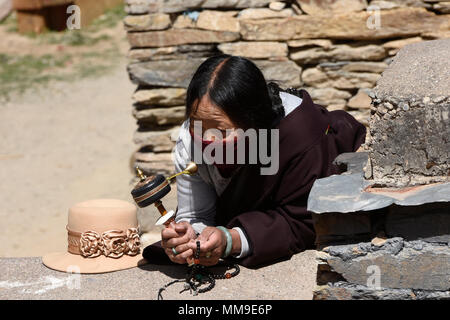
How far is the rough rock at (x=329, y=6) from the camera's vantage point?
438 centimetres

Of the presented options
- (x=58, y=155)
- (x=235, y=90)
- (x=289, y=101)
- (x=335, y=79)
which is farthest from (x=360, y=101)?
(x=58, y=155)

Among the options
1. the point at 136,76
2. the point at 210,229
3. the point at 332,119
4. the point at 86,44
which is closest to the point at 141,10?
the point at 136,76

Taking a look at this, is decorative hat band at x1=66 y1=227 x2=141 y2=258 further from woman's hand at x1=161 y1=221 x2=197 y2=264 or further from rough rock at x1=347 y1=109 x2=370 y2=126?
rough rock at x1=347 y1=109 x2=370 y2=126

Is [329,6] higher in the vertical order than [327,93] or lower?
higher

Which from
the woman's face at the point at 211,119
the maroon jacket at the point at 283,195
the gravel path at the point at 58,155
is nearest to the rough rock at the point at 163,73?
the gravel path at the point at 58,155

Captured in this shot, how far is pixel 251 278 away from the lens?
2570mm

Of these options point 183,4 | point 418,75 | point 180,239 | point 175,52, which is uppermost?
point 418,75

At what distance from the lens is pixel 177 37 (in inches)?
182

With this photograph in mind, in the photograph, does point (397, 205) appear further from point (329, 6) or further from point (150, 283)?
point (329, 6)

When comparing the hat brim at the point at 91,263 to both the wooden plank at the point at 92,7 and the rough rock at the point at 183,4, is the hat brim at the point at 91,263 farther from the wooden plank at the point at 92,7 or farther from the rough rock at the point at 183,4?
the wooden plank at the point at 92,7

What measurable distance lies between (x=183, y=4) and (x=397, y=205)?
281 centimetres
